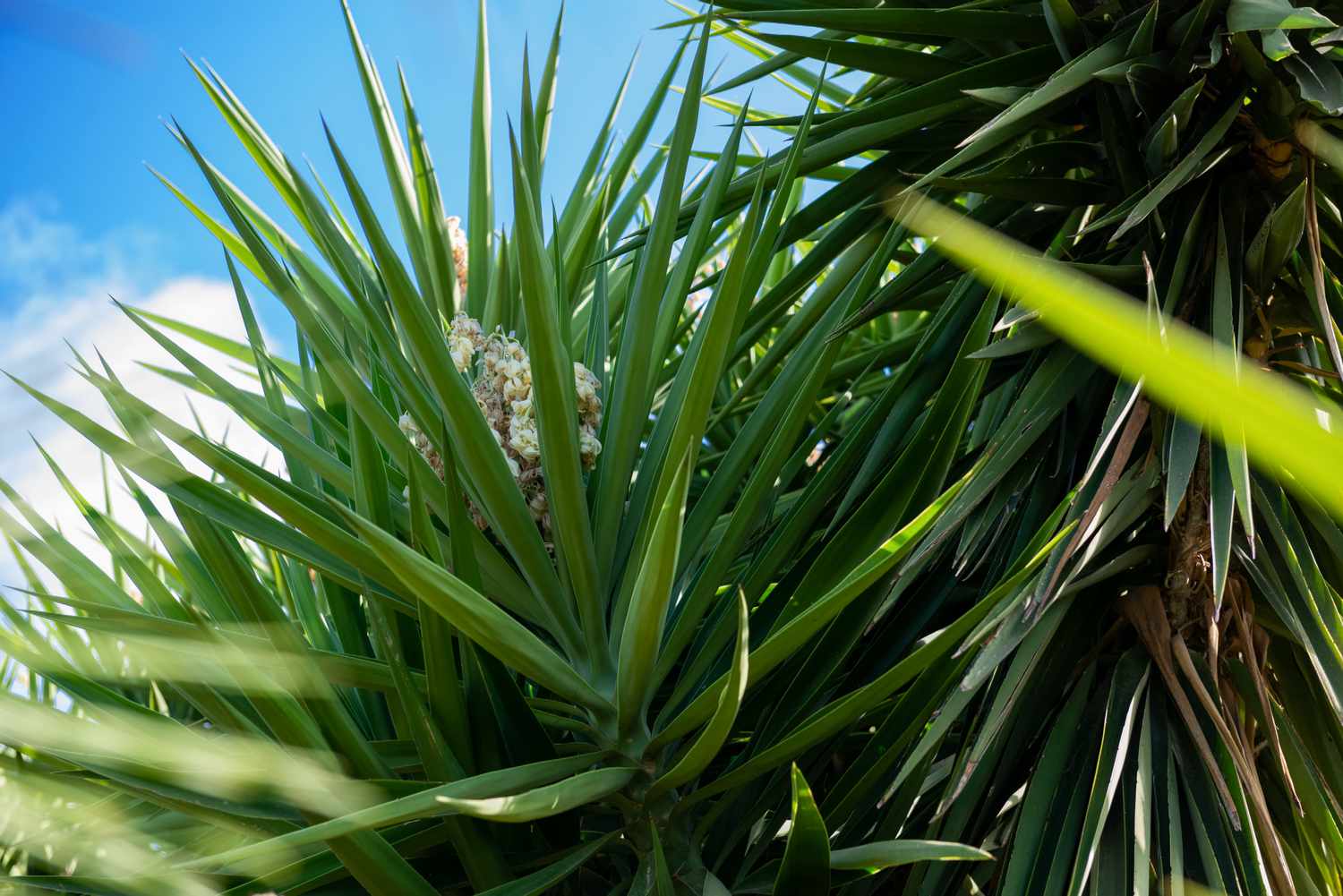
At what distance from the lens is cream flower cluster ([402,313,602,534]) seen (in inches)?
40.8

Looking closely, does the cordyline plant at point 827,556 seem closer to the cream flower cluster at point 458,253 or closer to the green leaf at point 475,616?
the green leaf at point 475,616

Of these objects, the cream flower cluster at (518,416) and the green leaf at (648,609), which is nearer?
the green leaf at (648,609)

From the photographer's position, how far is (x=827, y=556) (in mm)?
966

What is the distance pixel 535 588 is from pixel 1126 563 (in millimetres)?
558

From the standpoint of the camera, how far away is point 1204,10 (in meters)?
1.05

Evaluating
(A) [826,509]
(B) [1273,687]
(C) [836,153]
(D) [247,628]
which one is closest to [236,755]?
(D) [247,628]

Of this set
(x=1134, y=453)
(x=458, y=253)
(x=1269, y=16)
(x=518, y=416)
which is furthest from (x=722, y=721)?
(x=458, y=253)

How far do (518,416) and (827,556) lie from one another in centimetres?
31

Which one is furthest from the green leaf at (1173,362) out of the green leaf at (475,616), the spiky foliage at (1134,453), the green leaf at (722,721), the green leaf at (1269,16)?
the green leaf at (475,616)

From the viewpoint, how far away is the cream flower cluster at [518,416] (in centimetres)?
104

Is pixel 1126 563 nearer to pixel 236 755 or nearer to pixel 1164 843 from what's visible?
pixel 1164 843

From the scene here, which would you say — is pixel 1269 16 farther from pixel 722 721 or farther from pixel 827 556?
pixel 722 721

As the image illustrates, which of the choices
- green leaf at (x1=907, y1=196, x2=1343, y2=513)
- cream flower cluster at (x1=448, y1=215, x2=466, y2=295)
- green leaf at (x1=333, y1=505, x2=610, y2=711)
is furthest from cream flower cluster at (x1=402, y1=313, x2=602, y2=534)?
cream flower cluster at (x1=448, y1=215, x2=466, y2=295)

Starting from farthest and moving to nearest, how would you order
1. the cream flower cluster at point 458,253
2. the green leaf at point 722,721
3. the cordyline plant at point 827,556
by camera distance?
the cream flower cluster at point 458,253 → the cordyline plant at point 827,556 → the green leaf at point 722,721
